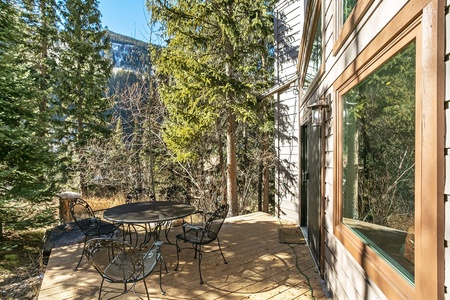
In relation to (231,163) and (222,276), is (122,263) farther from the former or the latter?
(231,163)

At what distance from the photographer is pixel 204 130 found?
626 cm

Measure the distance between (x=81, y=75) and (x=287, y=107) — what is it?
8.73m

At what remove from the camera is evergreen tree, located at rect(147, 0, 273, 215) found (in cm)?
577

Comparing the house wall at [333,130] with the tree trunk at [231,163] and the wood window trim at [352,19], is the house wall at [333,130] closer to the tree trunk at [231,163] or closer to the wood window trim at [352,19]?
the wood window trim at [352,19]

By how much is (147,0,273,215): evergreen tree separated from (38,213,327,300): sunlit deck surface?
9.60 feet

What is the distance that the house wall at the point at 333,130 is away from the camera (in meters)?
0.97

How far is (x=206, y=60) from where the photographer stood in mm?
6359

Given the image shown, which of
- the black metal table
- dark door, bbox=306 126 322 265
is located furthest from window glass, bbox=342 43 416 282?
the black metal table

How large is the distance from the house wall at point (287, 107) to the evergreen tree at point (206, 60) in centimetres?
50

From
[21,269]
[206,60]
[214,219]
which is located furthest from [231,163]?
[21,269]

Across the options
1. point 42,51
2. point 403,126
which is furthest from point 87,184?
point 403,126

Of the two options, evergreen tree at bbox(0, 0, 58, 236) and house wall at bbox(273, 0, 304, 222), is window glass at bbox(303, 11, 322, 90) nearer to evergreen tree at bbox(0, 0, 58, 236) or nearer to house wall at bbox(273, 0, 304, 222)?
house wall at bbox(273, 0, 304, 222)

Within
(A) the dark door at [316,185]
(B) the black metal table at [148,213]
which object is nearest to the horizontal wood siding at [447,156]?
(A) the dark door at [316,185]

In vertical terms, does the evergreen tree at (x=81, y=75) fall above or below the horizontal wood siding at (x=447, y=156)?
above
